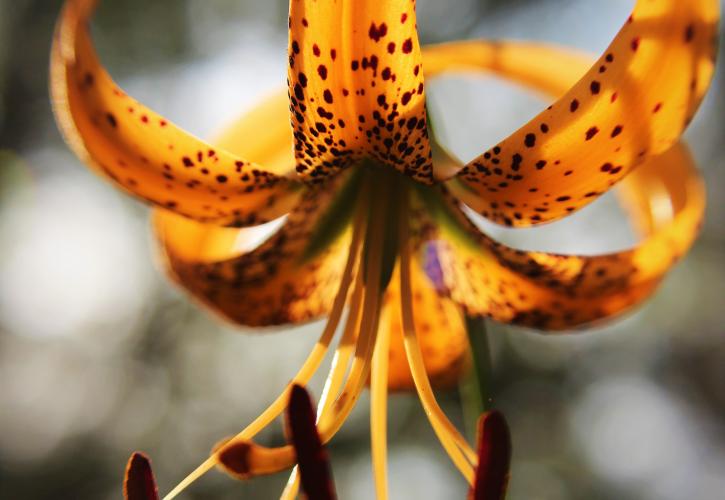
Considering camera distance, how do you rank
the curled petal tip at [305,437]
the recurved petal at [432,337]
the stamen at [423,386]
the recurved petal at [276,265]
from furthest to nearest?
1. the recurved petal at [432,337]
2. the recurved petal at [276,265]
3. the stamen at [423,386]
4. the curled petal tip at [305,437]

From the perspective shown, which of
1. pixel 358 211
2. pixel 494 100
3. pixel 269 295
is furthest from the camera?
pixel 494 100

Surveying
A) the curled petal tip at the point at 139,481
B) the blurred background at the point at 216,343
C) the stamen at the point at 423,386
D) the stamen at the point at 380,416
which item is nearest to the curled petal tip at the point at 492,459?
the stamen at the point at 423,386

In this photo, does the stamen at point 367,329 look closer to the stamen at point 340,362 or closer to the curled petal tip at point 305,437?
the stamen at point 340,362

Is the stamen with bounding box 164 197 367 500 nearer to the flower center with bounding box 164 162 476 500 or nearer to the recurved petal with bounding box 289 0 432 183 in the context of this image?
the flower center with bounding box 164 162 476 500

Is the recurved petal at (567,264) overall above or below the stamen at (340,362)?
above

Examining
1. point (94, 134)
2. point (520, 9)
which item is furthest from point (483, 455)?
point (520, 9)

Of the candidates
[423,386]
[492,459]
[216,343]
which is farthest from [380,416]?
[216,343]

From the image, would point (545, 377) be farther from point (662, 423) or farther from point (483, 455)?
point (483, 455)
